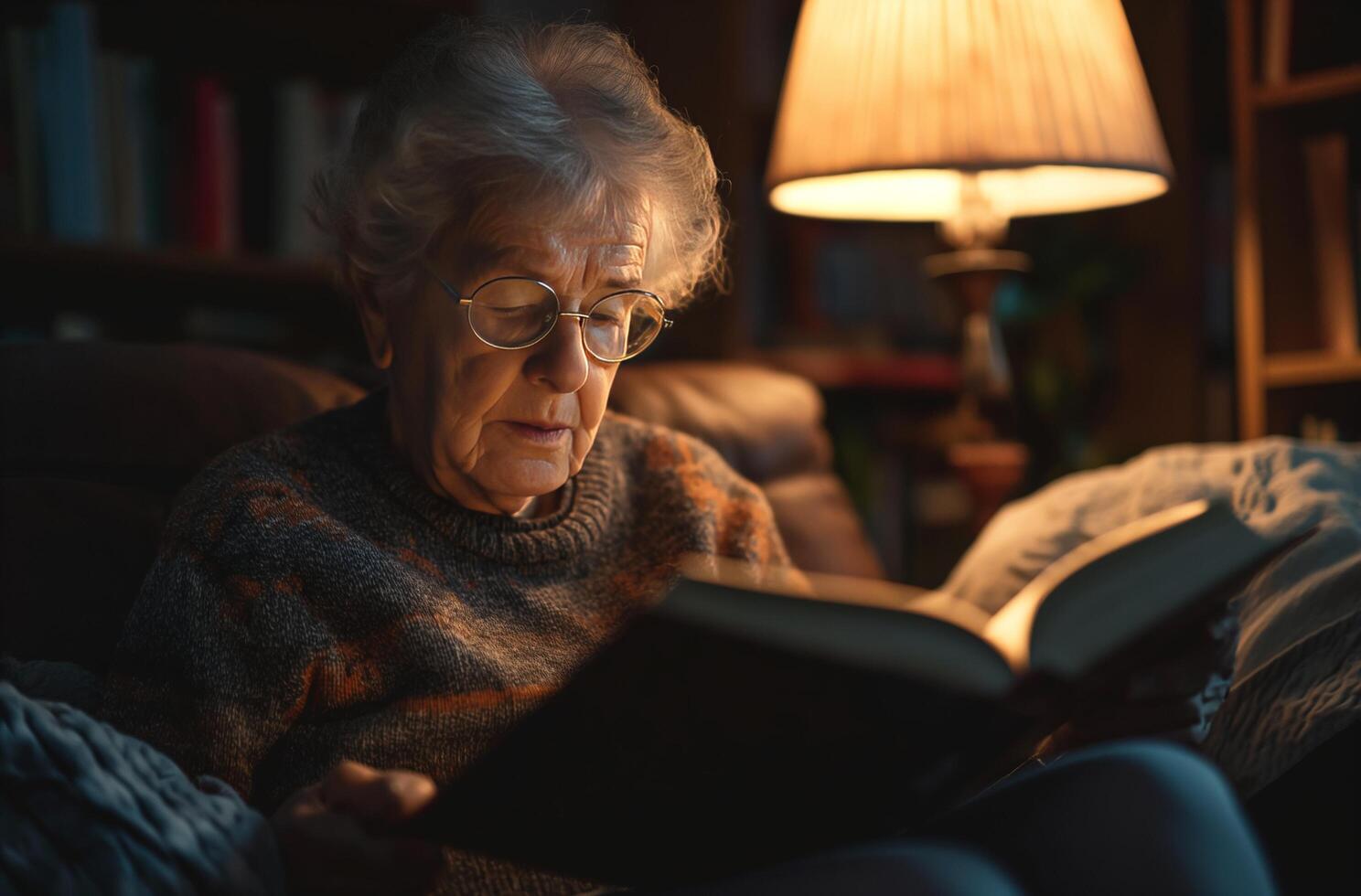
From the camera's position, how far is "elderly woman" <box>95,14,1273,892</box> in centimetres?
85

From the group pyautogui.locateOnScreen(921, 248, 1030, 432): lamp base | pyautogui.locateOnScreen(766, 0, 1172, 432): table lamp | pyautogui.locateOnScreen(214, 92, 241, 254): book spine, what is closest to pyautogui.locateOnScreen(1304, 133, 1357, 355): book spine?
pyautogui.locateOnScreen(921, 248, 1030, 432): lamp base

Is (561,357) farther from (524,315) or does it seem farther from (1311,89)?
(1311,89)

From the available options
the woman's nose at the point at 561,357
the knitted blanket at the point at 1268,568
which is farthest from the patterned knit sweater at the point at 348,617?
the knitted blanket at the point at 1268,568

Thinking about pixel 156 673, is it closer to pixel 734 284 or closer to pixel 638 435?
pixel 638 435

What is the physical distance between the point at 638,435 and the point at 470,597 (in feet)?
1.02

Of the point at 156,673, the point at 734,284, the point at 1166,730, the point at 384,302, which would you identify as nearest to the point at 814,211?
the point at 734,284

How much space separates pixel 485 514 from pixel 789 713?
489 mm

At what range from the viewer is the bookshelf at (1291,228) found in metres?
Result: 2.04

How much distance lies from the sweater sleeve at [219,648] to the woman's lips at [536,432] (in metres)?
0.20

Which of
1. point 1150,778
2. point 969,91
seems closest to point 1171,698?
point 1150,778

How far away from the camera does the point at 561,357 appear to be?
967 mm

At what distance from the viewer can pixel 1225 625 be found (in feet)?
2.59

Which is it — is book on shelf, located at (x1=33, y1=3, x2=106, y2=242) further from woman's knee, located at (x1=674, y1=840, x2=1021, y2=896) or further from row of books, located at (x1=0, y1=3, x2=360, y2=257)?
woman's knee, located at (x1=674, y1=840, x2=1021, y2=896)

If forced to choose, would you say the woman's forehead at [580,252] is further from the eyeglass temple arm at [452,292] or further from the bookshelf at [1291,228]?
the bookshelf at [1291,228]
